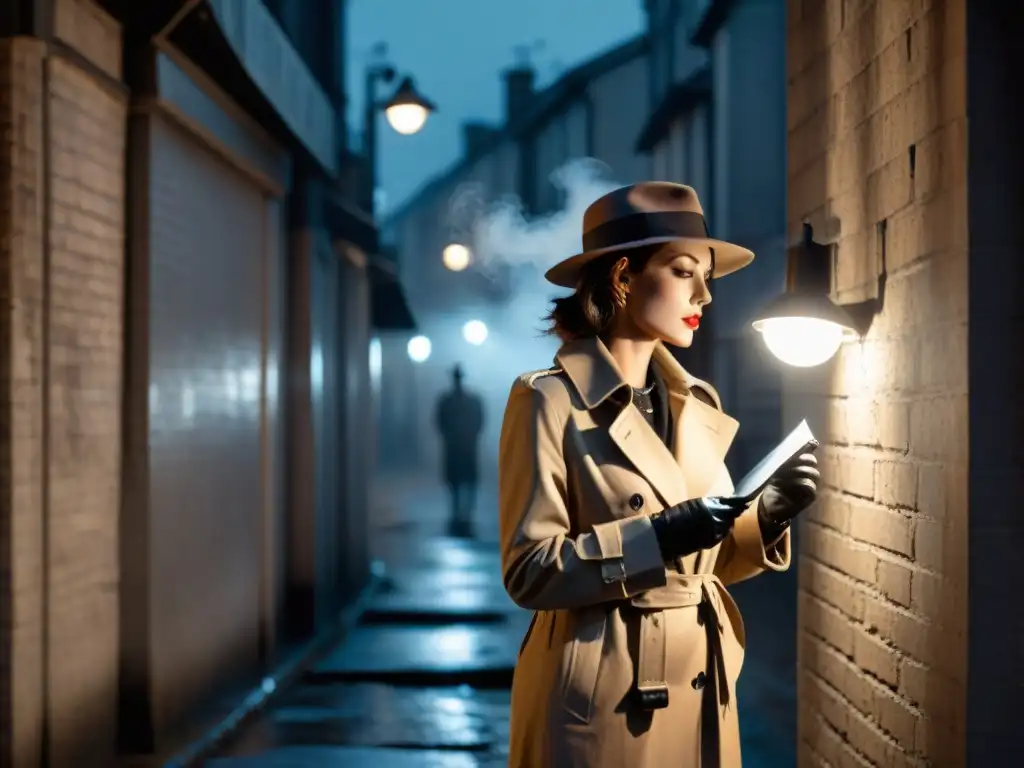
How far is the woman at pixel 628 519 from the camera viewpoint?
3037 mm

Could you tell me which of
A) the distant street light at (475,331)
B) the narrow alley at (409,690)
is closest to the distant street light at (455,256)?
the narrow alley at (409,690)

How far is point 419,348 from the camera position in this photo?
138ft

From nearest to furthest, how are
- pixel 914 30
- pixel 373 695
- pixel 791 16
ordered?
pixel 914 30
pixel 791 16
pixel 373 695

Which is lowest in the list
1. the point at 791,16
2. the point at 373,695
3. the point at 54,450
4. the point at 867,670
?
the point at 373,695

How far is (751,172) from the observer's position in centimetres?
1864

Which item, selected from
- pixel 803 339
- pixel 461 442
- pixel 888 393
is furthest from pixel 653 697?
pixel 461 442

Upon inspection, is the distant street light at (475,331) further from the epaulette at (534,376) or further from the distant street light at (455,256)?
the epaulette at (534,376)

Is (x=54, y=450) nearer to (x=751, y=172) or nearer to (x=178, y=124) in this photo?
(x=178, y=124)

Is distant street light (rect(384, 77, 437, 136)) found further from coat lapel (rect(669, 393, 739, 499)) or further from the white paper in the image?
the white paper

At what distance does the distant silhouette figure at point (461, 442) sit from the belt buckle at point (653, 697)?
16.8 meters

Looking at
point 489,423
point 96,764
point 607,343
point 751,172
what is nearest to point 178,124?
point 96,764

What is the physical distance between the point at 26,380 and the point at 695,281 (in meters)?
3.40

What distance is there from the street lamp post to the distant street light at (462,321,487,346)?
22.9 meters

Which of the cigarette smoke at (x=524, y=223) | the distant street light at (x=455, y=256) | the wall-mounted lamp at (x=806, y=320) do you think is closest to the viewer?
the wall-mounted lamp at (x=806, y=320)
